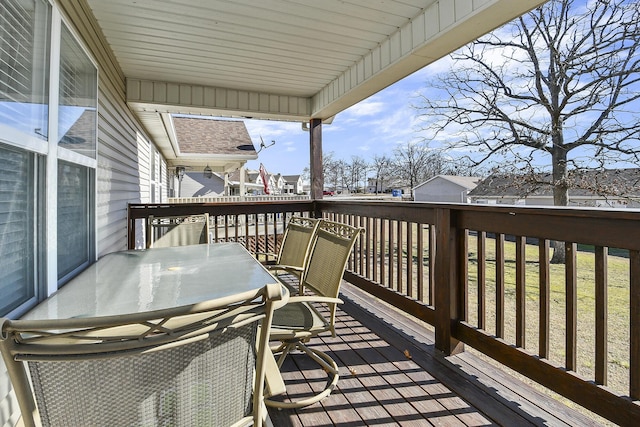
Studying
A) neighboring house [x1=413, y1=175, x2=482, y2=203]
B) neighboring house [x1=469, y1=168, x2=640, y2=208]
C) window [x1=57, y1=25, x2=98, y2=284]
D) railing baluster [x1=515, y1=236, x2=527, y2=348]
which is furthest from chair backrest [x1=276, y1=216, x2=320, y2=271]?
neighboring house [x1=413, y1=175, x2=482, y2=203]

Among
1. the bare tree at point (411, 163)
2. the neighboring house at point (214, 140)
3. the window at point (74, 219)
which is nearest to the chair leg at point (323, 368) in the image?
the window at point (74, 219)

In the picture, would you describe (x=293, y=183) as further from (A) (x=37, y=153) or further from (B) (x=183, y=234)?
(A) (x=37, y=153)

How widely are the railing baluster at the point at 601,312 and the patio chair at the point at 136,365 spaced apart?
1.65 m

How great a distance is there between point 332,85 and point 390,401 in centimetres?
390

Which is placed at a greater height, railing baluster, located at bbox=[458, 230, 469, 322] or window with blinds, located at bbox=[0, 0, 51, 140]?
window with blinds, located at bbox=[0, 0, 51, 140]

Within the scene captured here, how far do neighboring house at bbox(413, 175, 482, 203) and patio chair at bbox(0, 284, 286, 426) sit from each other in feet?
84.6

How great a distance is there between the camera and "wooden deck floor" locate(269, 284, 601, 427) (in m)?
1.80

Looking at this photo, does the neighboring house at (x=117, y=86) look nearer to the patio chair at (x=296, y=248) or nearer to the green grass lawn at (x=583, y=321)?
the patio chair at (x=296, y=248)

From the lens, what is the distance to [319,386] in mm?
2123

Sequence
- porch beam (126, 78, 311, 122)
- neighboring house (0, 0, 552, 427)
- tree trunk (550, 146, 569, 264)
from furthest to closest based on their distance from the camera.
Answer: tree trunk (550, 146, 569, 264), porch beam (126, 78, 311, 122), neighboring house (0, 0, 552, 427)

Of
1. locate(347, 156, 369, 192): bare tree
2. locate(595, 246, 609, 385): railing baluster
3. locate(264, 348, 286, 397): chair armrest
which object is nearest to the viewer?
locate(264, 348, 286, 397): chair armrest

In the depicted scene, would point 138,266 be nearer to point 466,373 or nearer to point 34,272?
point 34,272

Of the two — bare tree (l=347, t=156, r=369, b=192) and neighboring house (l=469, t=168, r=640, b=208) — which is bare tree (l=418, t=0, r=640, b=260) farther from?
bare tree (l=347, t=156, r=369, b=192)

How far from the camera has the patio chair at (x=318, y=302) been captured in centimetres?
188
